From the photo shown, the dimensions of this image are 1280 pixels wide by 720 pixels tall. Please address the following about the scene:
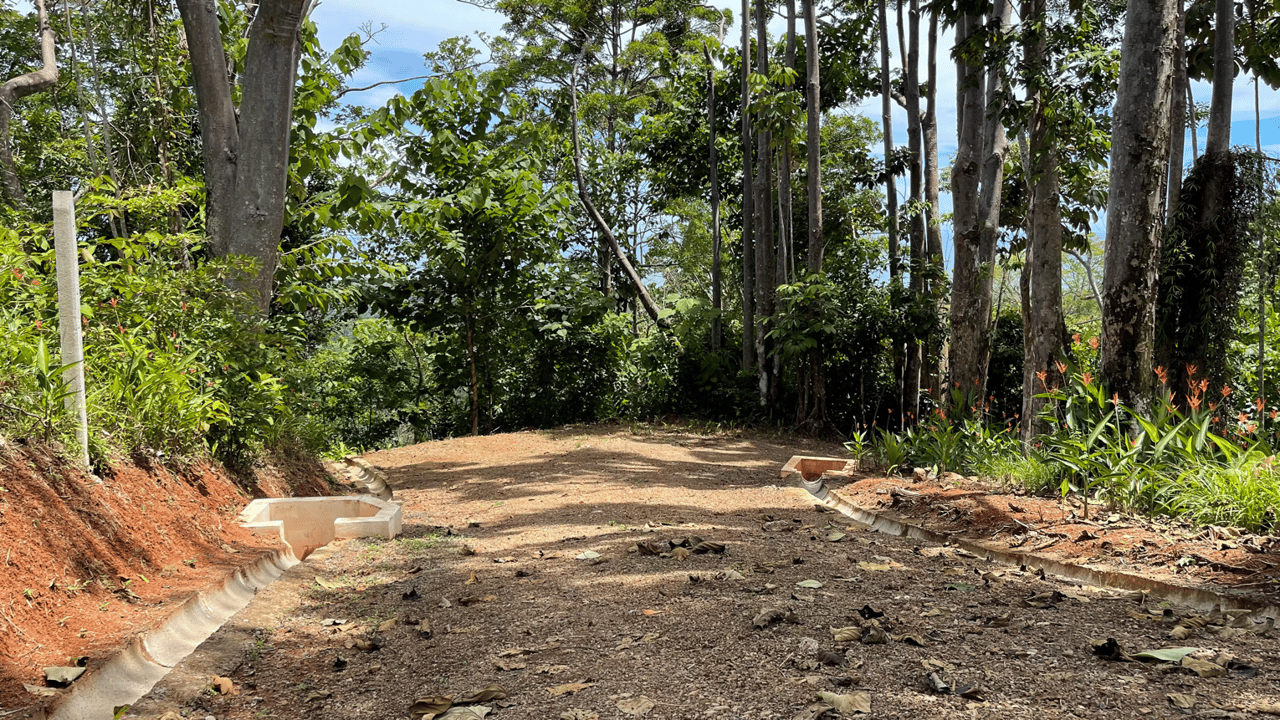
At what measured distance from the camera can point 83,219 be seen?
19.1 feet

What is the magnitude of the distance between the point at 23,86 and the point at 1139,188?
46.1ft

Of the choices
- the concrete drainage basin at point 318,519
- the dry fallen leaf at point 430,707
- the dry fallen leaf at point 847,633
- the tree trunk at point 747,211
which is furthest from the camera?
the tree trunk at point 747,211

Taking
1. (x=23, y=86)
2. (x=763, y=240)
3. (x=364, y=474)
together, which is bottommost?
(x=364, y=474)

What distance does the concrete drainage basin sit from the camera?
5.27m

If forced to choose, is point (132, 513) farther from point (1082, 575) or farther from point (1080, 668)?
point (1082, 575)

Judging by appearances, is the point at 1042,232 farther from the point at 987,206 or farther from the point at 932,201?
the point at 932,201

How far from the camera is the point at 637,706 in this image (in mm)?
2475

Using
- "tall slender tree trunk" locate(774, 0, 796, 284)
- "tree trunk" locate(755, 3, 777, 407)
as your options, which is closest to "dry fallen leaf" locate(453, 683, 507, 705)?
"tree trunk" locate(755, 3, 777, 407)

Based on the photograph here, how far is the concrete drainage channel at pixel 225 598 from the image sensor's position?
98.8 inches

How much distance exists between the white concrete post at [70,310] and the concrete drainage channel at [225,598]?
3.16 ft

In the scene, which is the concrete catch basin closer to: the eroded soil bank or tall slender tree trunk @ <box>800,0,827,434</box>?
the eroded soil bank

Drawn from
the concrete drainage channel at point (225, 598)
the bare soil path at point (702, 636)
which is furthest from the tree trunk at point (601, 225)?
the bare soil path at point (702, 636)

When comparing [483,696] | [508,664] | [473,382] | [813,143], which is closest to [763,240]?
[813,143]

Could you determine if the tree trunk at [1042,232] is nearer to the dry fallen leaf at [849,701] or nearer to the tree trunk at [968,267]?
the tree trunk at [968,267]
